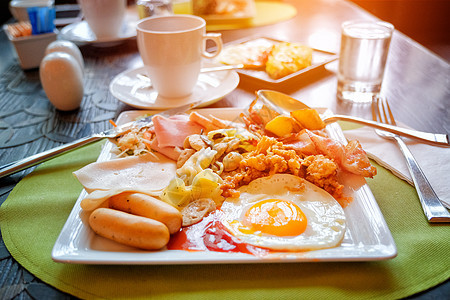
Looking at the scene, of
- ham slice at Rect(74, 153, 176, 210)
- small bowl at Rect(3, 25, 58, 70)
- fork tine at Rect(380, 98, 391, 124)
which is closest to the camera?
ham slice at Rect(74, 153, 176, 210)

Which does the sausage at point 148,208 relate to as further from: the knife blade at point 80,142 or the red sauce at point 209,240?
the knife blade at point 80,142

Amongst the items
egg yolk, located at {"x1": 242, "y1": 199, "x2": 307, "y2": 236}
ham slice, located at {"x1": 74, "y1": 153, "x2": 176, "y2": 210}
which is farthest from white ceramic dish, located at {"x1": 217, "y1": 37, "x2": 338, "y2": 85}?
egg yolk, located at {"x1": 242, "y1": 199, "x2": 307, "y2": 236}

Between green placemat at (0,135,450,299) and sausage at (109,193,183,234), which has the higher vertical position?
sausage at (109,193,183,234)

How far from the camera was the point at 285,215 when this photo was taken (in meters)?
1.09

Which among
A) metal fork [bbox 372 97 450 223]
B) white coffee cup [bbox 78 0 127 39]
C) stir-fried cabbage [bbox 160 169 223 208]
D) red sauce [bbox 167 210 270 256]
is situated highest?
white coffee cup [bbox 78 0 127 39]

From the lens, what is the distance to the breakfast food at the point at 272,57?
2.04 m

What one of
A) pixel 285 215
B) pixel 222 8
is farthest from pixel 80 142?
pixel 222 8

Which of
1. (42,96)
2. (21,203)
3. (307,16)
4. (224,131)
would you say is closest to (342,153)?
(224,131)

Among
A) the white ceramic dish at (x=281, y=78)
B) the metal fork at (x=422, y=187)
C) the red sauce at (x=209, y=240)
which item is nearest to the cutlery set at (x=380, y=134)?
the metal fork at (x=422, y=187)

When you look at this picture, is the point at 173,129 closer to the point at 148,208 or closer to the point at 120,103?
the point at 148,208

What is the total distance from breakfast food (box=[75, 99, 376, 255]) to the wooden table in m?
0.34

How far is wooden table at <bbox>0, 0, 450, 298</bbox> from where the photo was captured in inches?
66.1

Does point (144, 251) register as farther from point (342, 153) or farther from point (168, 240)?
point (342, 153)

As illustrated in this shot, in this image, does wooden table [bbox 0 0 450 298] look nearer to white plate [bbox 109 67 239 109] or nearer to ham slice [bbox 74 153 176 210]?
white plate [bbox 109 67 239 109]
